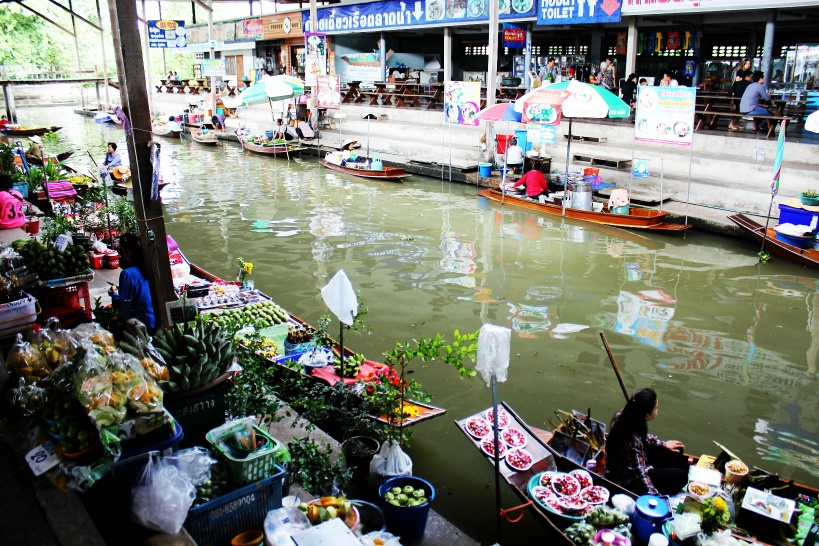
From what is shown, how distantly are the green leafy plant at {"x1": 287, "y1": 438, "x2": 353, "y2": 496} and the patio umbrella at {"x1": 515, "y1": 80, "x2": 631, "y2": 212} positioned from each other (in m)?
10.0

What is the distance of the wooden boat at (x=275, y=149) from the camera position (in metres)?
23.6

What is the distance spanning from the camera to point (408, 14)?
24.7m

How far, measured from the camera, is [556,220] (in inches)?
587

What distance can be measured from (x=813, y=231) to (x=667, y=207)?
368 cm

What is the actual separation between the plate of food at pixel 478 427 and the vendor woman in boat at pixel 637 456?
3.56ft

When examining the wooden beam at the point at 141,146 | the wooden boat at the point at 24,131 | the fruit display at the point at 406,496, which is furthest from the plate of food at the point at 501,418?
the wooden boat at the point at 24,131

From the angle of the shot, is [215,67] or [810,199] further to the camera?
[215,67]

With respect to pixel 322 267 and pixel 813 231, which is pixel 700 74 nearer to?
pixel 813 231

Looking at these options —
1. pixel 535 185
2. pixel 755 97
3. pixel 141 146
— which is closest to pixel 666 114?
pixel 535 185

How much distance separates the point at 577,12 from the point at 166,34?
782 inches

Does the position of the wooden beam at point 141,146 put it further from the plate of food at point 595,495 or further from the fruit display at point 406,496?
the plate of food at point 595,495

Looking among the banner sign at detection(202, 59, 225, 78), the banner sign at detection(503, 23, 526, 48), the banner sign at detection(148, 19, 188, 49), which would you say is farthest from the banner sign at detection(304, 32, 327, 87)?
the banner sign at detection(148, 19, 188, 49)

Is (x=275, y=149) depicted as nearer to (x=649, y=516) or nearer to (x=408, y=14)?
(x=408, y=14)

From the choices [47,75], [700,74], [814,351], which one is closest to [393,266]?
[814,351]
